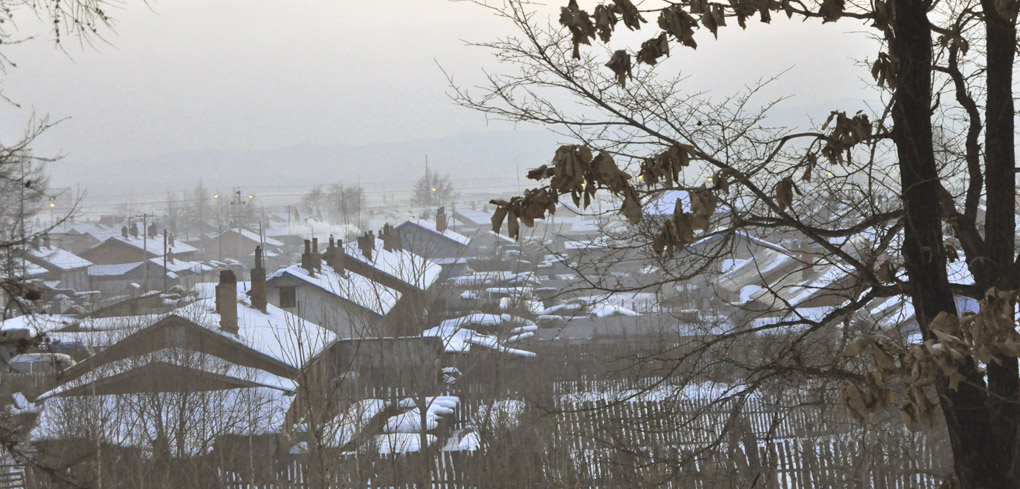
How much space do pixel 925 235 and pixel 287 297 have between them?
116 ft

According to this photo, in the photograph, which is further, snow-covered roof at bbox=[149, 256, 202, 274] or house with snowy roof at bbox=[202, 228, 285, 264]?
house with snowy roof at bbox=[202, 228, 285, 264]

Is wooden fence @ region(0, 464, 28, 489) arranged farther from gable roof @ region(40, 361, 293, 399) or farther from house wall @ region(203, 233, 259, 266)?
house wall @ region(203, 233, 259, 266)

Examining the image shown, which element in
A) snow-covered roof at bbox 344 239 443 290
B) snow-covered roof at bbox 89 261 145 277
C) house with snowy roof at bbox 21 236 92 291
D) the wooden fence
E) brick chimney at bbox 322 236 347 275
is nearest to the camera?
the wooden fence

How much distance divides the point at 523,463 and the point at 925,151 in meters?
13.9

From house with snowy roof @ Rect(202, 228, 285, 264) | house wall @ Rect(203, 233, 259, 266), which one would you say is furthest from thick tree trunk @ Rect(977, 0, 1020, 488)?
house wall @ Rect(203, 233, 259, 266)

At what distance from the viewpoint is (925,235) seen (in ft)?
16.6

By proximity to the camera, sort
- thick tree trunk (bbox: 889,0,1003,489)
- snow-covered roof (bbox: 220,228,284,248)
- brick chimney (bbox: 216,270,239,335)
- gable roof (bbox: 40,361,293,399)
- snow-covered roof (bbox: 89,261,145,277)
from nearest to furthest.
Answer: thick tree trunk (bbox: 889,0,1003,489) < gable roof (bbox: 40,361,293,399) < brick chimney (bbox: 216,270,239,335) < snow-covered roof (bbox: 89,261,145,277) < snow-covered roof (bbox: 220,228,284,248)

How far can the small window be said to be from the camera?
127 feet

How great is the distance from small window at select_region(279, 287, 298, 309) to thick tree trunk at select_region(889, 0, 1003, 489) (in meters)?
35.1

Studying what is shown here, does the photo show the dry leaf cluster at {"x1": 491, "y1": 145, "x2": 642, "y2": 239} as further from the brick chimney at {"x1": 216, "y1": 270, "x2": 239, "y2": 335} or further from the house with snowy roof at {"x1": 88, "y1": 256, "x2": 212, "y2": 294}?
the house with snowy roof at {"x1": 88, "y1": 256, "x2": 212, "y2": 294}

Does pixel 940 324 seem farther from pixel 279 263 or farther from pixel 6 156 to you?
pixel 279 263

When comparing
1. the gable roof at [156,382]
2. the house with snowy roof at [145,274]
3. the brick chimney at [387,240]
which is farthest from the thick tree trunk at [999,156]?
the house with snowy roof at [145,274]

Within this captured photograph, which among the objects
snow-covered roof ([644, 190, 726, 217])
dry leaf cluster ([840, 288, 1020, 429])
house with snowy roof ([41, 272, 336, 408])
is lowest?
house with snowy roof ([41, 272, 336, 408])

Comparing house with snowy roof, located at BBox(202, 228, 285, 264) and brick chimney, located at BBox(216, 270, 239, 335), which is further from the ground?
house with snowy roof, located at BBox(202, 228, 285, 264)
